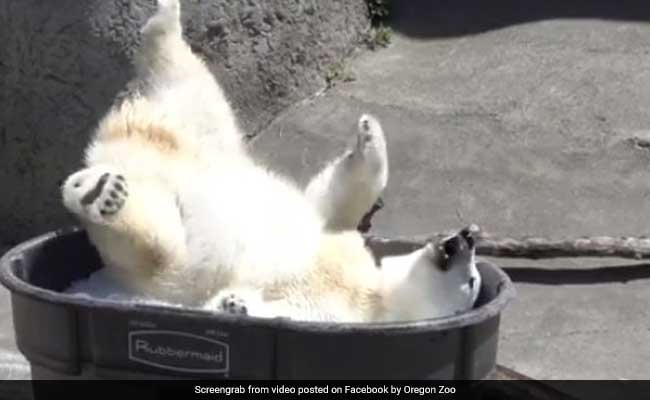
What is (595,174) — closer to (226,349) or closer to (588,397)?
(588,397)

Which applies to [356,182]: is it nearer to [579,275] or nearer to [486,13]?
[579,275]

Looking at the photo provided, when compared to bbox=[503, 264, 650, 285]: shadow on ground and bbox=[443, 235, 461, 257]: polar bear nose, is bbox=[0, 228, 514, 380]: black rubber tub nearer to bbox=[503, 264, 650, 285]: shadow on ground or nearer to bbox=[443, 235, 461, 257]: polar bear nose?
bbox=[443, 235, 461, 257]: polar bear nose

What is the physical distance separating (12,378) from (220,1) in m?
1.44

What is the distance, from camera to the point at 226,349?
5.81ft

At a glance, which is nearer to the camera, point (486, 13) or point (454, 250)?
point (454, 250)

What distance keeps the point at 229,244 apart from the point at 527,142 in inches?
80.4

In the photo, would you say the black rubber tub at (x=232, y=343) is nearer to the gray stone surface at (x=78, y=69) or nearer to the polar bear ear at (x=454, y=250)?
the polar bear ear at (x=454, y=250)

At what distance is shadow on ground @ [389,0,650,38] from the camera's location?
4465mm

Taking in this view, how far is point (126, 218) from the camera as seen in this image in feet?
6.22

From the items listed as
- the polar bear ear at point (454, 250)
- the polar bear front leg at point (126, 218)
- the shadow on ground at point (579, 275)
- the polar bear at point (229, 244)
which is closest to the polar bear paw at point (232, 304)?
the polar bear at point (229, 244)

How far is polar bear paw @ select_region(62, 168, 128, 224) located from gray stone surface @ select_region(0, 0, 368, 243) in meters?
1.72

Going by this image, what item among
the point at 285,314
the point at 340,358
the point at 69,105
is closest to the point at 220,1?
the point at 69,105
